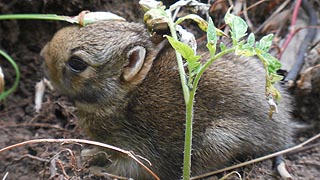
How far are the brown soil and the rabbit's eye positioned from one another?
43 centimetres

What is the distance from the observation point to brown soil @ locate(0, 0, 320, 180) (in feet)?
11.1

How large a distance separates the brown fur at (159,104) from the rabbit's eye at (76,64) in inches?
1.0

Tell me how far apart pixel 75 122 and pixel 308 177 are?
4.70ft

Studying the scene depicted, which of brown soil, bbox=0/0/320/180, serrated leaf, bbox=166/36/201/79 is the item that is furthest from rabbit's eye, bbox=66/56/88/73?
serrated leaf, bbox=166/36/201/79

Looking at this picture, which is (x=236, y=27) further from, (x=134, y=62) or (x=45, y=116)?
(x=45, y=116)

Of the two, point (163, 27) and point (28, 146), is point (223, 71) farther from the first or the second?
point (28, 146)

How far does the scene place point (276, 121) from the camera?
3.42m

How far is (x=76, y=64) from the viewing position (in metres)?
3.47

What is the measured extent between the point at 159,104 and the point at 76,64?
1.68 feet

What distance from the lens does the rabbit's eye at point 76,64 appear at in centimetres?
346

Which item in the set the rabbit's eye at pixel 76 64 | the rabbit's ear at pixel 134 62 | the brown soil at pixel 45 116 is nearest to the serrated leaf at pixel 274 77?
the brown soil at pixel 45 116

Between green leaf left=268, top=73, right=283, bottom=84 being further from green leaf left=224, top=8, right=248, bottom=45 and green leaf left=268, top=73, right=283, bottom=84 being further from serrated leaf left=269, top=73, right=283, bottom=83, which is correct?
green leaf left=224, top=8, right=248, bottom=45

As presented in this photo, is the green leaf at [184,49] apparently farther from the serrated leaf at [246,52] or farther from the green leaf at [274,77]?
the green leaf at [274,77]

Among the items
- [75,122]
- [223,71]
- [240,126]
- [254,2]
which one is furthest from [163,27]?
[254,2]
